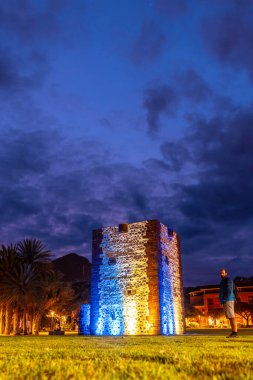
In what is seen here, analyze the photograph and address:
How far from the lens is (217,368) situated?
2.92m

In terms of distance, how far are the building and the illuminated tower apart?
3578cm

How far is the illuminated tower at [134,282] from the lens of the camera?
22031 mm

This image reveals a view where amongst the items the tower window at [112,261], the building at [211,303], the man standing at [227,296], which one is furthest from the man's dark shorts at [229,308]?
the building at [211,303]

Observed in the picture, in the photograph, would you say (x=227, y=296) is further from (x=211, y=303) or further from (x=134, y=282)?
(x=211, y=303)

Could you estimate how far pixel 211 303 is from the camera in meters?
66.6

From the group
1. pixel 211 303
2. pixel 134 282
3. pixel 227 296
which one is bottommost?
pixel 227 296

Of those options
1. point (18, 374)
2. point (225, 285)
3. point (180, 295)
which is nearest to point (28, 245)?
point (180, 295)

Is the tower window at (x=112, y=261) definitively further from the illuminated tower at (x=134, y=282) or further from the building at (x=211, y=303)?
the building at (x=211, y=303)

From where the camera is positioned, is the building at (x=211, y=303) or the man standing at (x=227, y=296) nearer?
the man standing at (x=227, y=296)

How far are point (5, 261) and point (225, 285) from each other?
19.9 metres

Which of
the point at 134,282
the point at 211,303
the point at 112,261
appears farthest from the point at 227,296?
the point at 211,303

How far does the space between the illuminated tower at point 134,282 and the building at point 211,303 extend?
35.8 m

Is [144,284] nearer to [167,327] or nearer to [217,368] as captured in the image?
[167,327]

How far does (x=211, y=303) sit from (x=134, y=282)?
4866cm
